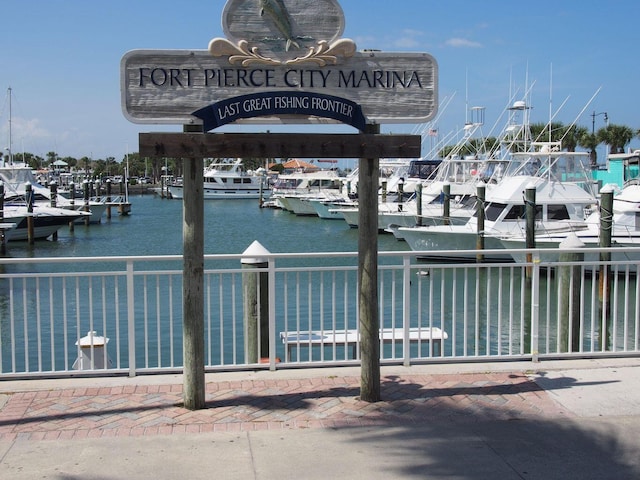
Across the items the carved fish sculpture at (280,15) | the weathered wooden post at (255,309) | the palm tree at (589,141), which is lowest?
the weathered wooden post at (255,309)

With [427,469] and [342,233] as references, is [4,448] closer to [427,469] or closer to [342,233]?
[427,469]

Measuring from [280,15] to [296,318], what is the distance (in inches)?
218

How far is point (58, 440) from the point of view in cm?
541

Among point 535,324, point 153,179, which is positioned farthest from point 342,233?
point 153,179

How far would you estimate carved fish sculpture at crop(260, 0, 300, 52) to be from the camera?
587 centimetres

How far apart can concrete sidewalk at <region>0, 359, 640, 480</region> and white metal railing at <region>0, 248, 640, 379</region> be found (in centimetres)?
51

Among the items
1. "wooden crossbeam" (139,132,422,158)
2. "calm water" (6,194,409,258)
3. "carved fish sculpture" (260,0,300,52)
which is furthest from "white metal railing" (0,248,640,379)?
"calm water" (6,194,409,258)

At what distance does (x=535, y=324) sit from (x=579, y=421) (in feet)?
6.14

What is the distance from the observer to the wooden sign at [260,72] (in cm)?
598

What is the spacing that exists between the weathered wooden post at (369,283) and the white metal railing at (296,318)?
0.77 feet

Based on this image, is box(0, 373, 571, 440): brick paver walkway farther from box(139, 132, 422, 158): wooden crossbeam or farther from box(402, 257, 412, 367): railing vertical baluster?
box(139, 132, 422, 158): wooden crossbeam

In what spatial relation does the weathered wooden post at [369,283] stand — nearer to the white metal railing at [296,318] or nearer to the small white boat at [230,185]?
the white metal railing at [296,318]

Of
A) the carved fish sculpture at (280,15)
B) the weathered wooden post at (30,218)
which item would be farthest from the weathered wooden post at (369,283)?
the weathered wooden post at (30,218)

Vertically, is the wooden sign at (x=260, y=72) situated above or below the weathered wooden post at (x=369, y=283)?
above
